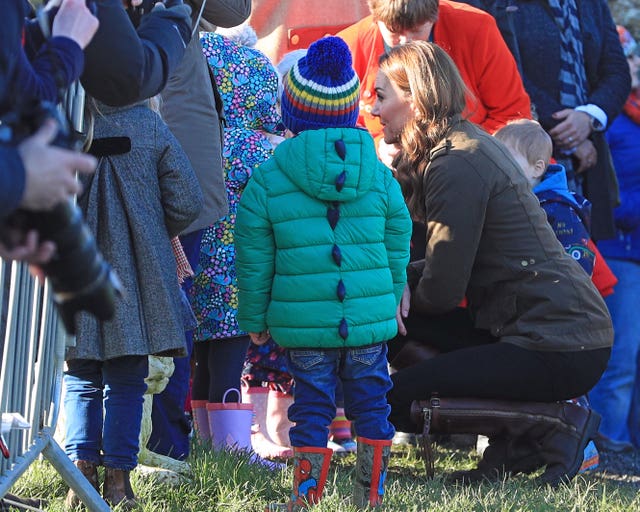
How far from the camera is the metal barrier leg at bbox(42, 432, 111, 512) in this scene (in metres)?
3.26

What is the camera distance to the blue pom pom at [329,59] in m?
3.84

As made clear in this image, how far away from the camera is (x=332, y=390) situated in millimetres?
3807

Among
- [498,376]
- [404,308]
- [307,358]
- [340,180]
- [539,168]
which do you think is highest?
[539,168]

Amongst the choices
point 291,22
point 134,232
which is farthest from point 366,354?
point 291,22

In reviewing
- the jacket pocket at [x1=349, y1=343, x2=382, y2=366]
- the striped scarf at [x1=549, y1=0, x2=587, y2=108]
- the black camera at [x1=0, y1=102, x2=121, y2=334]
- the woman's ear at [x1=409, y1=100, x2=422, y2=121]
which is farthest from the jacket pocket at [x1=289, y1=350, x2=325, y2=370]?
the striped scarf at [x1=549, y1=0, x2=587, y2=108]

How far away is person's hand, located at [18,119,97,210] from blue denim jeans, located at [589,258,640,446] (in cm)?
474

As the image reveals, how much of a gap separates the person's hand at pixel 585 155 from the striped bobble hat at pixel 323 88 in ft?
7.86

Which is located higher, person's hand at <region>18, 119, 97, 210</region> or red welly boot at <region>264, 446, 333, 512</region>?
person's hand at <region>18, 119, 97, 210</region>

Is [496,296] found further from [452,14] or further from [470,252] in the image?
[452,14]

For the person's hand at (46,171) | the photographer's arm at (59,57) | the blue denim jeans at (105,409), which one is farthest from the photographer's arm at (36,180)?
the blue denim jeans at (105,409)

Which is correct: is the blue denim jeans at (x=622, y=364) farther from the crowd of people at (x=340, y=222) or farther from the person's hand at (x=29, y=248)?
the person's hand at (x=29, y=248)

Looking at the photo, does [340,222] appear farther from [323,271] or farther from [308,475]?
[308,475]

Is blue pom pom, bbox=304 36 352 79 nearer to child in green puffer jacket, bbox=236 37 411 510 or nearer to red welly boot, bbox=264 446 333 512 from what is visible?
child in green puffer jacket, bbox=236 37 411 510

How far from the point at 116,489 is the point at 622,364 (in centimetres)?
351
